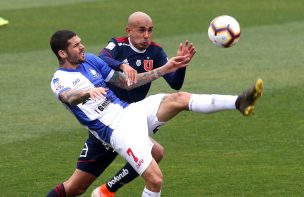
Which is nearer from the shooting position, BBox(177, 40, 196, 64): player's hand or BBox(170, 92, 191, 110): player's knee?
BBox(170, 92, 191, 110): player's knee

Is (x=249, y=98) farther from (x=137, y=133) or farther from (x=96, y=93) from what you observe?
(x=96, y=93)

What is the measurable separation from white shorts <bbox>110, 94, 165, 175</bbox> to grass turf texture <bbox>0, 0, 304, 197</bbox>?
1.99 m

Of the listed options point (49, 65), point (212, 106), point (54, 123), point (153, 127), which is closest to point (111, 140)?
point (153, 127)

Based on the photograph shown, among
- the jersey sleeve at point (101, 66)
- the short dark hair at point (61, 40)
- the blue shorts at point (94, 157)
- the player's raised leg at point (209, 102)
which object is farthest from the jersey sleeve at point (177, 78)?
the short dark hair at point (61, 40)

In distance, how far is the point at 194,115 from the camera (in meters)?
16.8

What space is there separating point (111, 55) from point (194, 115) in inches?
230

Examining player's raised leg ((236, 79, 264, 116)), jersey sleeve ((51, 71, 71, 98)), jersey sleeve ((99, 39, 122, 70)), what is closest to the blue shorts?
jersey sleeve ((99, 39, 122, 70))

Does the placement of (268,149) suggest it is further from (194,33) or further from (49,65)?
(194,33)

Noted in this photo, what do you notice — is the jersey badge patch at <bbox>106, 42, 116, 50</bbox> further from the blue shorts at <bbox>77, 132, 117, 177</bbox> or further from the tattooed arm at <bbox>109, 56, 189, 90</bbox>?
the blue shorts at <bbox>77, 132, 117, 177</bbox>

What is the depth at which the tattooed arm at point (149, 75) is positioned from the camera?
10078 millimetres

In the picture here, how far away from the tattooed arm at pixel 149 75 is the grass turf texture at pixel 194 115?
6.00 ft

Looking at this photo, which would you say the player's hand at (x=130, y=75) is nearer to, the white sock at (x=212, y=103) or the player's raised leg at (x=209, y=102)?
the player's raised leg at (x=209, y=102)

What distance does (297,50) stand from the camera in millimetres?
22828

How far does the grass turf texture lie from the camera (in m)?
12.5
